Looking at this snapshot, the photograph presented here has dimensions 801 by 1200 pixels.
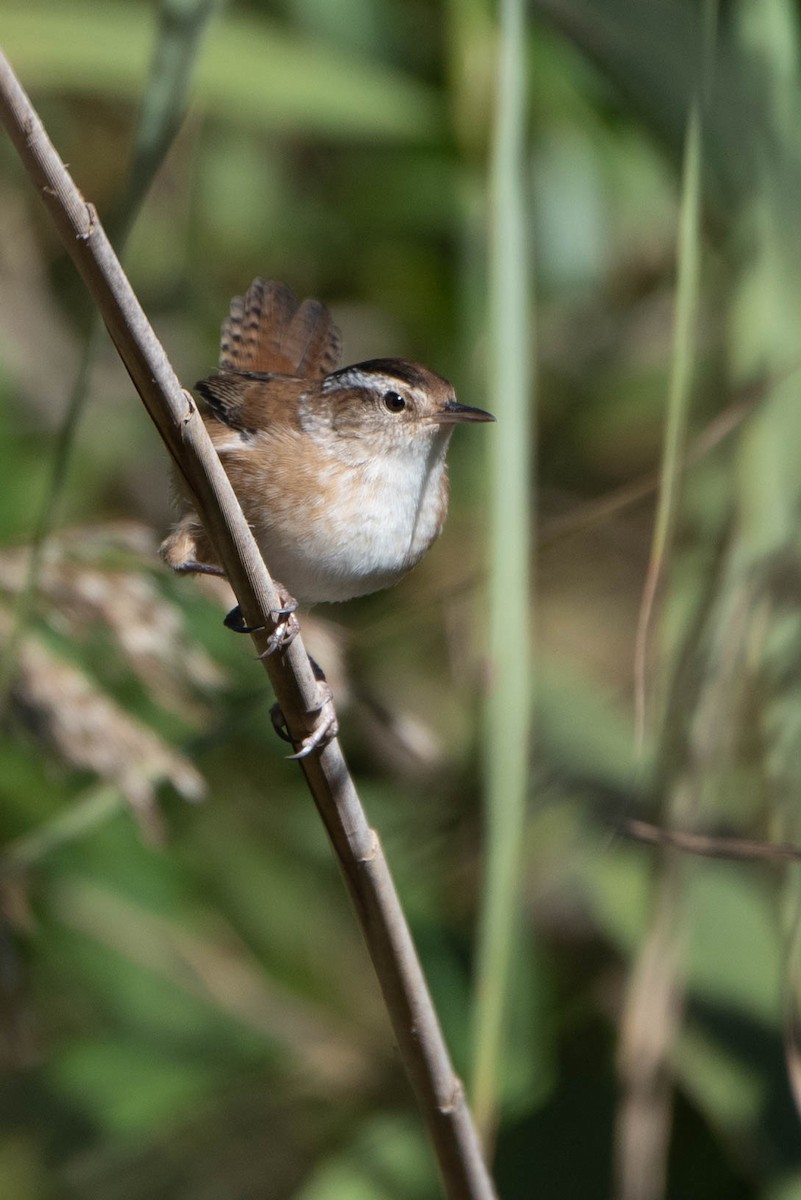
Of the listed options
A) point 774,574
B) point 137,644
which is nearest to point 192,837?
point 137,644

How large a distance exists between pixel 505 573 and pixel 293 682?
1.05 ft

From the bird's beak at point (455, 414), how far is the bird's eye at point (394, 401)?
7 centimetres

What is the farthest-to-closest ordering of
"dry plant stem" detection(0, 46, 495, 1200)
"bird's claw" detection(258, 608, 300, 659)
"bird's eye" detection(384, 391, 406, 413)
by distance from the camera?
"bird's eye" detection(384, 391, 406, 413)
"bird's claw" detection(258, 608, 300, 659)
"dry plant stem" detection(0, 46, 495, 1200)

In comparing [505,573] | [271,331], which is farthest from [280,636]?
[271,331]

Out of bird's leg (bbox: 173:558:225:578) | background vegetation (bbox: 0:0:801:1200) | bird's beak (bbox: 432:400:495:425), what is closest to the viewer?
background vegetation (bbox: 0:0:801:1200)

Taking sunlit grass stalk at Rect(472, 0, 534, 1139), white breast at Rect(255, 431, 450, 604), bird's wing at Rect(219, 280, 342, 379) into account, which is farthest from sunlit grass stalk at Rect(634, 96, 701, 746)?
bird's wing at Rect(219, 280, 342, 379)

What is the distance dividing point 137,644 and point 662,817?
949mm

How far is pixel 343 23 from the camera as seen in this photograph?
11.4 ft

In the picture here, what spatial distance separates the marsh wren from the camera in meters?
2.18

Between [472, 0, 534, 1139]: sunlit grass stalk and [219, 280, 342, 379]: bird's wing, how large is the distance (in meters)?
1.16

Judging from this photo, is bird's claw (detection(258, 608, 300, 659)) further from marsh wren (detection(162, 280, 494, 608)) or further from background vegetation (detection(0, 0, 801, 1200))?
marsh wren (detection(162, 280, 494, 608))

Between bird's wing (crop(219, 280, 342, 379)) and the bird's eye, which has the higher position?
bird's wing (crop(219, 280, 342, 379))

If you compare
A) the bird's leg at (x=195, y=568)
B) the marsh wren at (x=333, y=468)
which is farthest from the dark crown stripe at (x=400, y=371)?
the bird's leg at (x=195, y=568)

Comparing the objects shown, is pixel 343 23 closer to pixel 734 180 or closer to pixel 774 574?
pixel 734 180
